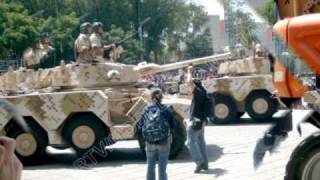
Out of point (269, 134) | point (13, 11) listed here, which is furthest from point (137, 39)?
point (269, 134)

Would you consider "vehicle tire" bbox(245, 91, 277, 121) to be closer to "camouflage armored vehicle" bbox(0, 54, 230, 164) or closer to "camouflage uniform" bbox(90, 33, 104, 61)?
"camouflage armored vehicle" bbox(0, 54, 230, 164)

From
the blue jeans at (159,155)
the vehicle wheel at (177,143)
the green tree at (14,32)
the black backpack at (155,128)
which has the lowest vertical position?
the vehicle wheel at (177,143)

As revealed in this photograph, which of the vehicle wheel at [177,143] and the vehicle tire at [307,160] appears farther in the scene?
the vehicle wheel at [177,143]

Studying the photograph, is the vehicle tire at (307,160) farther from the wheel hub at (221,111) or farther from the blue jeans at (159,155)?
the wheel hub at (221,111)

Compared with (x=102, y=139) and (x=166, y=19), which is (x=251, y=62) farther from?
(x=166, y=19)

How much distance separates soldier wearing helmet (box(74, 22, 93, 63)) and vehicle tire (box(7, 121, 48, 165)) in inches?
76.9

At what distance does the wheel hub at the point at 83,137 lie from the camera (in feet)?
39.4

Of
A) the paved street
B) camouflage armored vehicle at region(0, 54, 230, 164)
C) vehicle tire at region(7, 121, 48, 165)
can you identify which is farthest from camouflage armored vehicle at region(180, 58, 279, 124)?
vehicle tire at region(7, 121, 48, 165)

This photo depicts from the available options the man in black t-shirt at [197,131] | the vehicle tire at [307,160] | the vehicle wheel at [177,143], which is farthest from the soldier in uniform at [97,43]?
the vehicle tire at [307,160]

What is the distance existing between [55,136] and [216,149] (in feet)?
10.5

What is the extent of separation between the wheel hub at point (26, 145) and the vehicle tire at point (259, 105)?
7726 mm

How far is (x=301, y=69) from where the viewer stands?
6.00 metres

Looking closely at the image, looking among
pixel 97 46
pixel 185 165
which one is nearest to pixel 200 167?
pixel 185 165

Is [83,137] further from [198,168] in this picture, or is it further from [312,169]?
[312,169]
